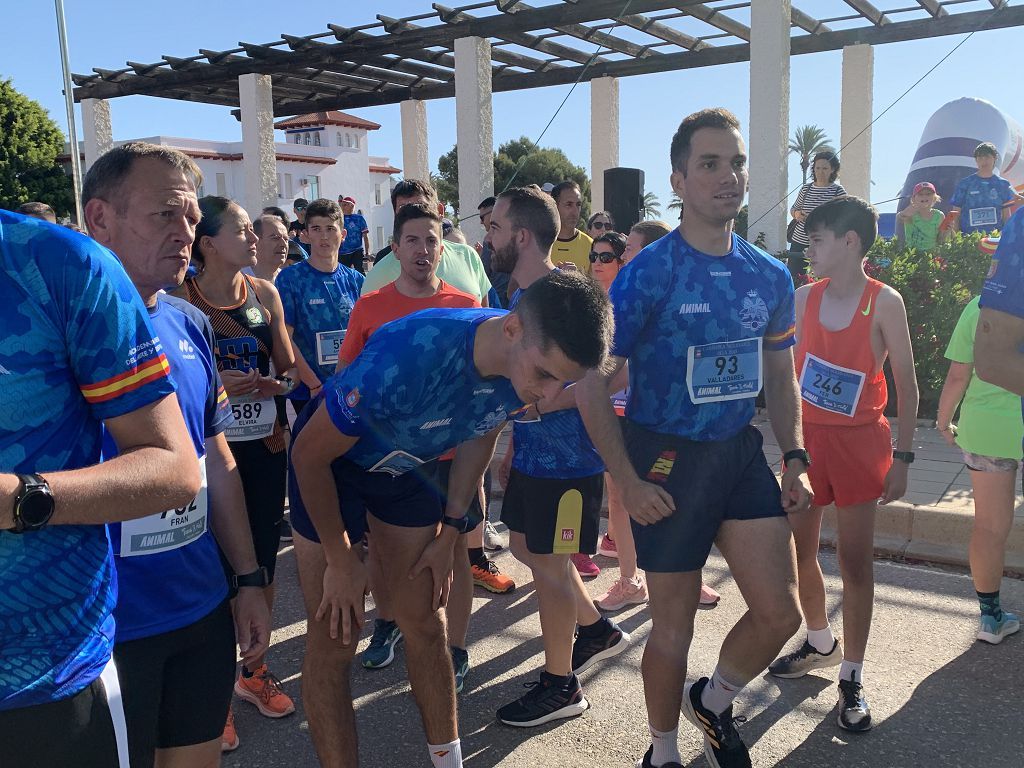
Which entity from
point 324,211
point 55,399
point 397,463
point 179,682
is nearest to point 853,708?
point 397,463

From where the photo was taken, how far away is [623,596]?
179 inches

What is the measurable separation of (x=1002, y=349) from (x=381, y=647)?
9.26ft

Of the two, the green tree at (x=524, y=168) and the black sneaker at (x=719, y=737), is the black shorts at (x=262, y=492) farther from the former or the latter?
the green tree at (x=524, y=168)

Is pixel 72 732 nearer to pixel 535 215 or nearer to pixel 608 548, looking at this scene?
pixel 535 215

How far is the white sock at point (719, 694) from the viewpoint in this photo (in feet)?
9.38

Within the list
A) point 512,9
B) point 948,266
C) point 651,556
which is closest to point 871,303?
point 651,556

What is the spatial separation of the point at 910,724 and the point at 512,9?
45.4 feet

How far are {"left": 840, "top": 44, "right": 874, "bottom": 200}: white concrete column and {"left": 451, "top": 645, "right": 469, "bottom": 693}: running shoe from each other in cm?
1434

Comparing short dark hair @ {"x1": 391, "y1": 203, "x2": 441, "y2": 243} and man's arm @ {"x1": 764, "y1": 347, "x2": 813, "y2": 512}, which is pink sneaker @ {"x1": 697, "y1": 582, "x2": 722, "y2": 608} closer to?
man's arm @ {"x1": 764, "y1": 347, "x2": 813, "y2": 512}

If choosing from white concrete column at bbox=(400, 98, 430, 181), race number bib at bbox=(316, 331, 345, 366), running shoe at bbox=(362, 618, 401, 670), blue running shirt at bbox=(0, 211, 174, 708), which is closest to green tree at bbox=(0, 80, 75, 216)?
white concrete column at bbox=(400, 98, 430, 181)

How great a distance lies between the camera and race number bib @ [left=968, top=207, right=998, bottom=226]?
9672 millimetres

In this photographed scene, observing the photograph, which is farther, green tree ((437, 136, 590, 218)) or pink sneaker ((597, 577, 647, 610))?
green tree ((437, 136, 590, 218))

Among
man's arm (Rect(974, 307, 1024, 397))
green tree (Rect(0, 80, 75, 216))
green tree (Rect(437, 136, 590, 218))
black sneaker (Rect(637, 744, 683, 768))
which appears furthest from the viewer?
green tree (Rect(437, 136, 590, 218))

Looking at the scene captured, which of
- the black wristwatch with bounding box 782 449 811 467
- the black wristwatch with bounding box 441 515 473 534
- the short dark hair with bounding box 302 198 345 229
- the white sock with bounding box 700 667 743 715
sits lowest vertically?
the white sock with bounding box 700 667 743 715
